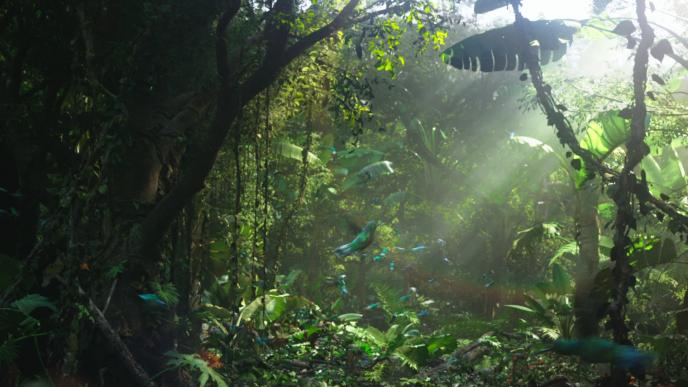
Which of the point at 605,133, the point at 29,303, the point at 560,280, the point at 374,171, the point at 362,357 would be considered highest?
the point at 605,133

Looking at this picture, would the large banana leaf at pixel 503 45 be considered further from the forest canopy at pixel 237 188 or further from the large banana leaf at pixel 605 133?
the large banana leaf at pixel 605 133

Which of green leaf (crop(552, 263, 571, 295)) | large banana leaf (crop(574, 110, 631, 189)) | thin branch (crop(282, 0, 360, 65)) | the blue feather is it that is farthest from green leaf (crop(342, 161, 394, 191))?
the blue feather

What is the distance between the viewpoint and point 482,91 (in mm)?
17391

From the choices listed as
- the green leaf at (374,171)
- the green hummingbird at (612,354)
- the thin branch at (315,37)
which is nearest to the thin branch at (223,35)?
the thin branch at (315,37)

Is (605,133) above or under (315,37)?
under

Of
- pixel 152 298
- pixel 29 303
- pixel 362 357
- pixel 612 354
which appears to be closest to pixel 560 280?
pixel 362 357

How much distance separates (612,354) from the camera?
3.56 metres

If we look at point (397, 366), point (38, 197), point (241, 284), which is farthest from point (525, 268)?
point (38, 197)

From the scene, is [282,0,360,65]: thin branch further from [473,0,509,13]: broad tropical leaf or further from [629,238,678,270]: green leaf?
[629,238,678,270]: green leaf

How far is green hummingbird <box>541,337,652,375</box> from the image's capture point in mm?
3492

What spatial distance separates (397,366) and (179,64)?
415cm

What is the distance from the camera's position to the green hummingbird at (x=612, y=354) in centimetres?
349

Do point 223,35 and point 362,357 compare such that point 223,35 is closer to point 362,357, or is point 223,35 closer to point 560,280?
point 362,357

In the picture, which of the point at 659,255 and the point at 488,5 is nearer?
the point at 488,5
